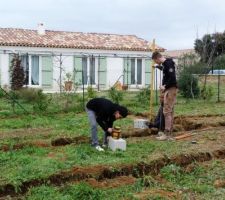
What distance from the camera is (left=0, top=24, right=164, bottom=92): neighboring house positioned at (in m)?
→ 27.3

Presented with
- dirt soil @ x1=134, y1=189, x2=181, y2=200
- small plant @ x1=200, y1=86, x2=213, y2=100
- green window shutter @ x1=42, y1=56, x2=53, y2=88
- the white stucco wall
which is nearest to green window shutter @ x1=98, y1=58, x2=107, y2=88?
the white stucco wall

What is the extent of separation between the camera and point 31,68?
90.4 ft

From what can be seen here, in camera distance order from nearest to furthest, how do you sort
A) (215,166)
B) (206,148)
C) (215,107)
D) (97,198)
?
1. (97,198)
2. (215,166)
3. (206,148)
4. (215,107)

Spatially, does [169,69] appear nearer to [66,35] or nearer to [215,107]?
[215,107]

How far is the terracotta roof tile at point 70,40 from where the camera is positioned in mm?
28172

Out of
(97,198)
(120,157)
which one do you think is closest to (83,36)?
(120,157)

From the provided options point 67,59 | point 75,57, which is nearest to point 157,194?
point 67,59

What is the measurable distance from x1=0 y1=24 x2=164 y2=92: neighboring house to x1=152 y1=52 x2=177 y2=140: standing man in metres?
14.3

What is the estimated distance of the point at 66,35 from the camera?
3169 cm

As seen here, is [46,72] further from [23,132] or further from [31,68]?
[23,132]

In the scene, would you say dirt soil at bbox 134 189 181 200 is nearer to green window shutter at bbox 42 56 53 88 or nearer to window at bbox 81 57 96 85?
green window shutter at bbox 42 56 53 88

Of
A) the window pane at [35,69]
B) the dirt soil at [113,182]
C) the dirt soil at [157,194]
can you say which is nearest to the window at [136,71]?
the window pane at [35,69]

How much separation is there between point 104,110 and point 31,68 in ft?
62.2

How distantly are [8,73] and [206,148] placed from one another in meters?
17.8
